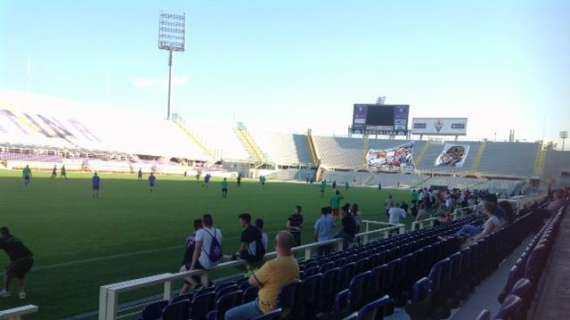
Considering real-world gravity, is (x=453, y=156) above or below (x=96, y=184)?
above

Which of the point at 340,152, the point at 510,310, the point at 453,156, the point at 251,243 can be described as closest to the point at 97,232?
the point at 251,243

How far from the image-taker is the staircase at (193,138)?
7306 cm

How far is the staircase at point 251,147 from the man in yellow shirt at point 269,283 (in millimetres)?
73730

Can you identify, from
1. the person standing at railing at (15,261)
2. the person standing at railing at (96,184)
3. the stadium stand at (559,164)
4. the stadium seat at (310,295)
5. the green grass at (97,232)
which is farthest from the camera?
the person standing at railing at (96,184)

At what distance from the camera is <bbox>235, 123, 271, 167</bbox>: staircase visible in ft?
261

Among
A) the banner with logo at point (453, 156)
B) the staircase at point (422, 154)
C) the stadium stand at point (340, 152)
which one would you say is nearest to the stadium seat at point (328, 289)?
the banner with logo at point (453, 156)

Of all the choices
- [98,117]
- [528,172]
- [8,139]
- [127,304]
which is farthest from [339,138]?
[127,304]

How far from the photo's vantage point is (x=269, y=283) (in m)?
4.72

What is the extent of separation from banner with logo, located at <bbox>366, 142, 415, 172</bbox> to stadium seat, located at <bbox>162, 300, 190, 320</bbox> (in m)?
Result: 70.6

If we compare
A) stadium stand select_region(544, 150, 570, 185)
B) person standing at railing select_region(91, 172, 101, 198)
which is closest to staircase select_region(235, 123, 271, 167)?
person standing at railing select_region(91, 172, 101, 198)

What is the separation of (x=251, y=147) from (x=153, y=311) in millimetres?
77623

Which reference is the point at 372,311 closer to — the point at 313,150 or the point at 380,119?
the point at 380,119

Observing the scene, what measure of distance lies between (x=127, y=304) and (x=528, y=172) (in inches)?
2746

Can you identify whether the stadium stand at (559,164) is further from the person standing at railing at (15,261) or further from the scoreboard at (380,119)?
the scoreboard at (380,119)
